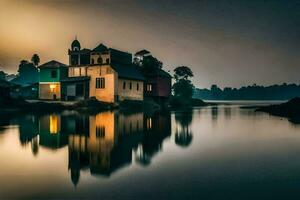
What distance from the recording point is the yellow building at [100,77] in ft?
198

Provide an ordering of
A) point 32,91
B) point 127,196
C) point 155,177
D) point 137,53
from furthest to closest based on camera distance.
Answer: point 137,53
point 32,91
point 155,177
point 127,196

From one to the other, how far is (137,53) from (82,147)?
7737 cm

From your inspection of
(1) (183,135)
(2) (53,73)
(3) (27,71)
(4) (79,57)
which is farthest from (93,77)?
(3) (27,71)

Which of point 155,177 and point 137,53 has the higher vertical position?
point 137,53

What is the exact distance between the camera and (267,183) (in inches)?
359

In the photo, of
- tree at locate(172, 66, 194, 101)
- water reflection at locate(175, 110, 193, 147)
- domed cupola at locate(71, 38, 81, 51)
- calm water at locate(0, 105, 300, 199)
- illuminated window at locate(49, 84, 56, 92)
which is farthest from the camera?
tree at locate(172, 66, 194, 101)

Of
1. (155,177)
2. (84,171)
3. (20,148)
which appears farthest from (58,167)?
(20,148)

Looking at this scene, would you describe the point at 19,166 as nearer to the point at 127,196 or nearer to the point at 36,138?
the point at 127,196

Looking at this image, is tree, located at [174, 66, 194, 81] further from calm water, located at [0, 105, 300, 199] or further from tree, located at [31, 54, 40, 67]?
calm water, located at [0, 105, 300, 199]

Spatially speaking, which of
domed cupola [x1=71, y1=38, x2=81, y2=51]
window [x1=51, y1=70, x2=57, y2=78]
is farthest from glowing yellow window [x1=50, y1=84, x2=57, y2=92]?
domed cupola [x1=71, y1=38, x2=81, y2=51]

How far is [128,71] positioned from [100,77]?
8.06 meters

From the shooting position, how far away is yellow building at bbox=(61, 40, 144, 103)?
60.5m

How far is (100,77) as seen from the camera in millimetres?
61281

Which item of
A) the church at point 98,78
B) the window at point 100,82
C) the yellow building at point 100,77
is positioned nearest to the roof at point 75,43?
the yellow building at point 100,77
